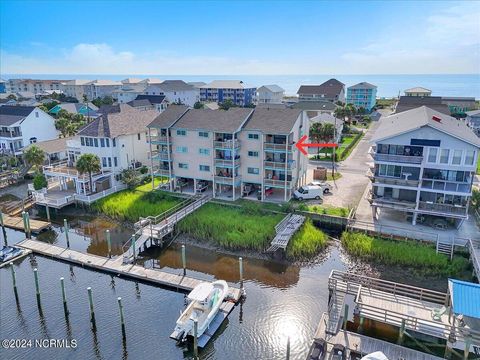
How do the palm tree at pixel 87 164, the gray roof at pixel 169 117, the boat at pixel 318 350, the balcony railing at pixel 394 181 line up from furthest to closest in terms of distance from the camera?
the gray roof at pixel 169 117, the palm tree at pixel 87 164, the balcony railing at pixel 394 181, the boat at pixel 318 350

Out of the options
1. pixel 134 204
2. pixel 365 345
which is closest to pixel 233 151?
pixel 134 204

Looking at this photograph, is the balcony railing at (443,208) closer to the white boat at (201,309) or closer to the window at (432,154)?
the window at (432,154)

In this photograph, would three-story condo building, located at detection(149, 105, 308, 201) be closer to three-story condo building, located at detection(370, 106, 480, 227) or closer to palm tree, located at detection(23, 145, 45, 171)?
three-story condo building, located at detection(370, 106, 480, 227)

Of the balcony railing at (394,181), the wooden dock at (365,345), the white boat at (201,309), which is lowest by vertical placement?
the wooden dock at (365,345)

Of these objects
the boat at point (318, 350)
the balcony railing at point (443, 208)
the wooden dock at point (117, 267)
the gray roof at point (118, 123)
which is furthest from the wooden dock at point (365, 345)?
the gray roof at point (118, 123)

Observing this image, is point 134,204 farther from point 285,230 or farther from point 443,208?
point 443,208

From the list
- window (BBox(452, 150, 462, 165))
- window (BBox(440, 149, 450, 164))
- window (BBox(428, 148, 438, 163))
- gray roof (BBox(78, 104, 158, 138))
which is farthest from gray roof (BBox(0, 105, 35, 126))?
window (BBox(452, 150, 462, 165))
